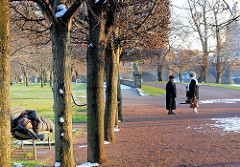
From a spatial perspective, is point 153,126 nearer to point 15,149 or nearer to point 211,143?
point 211,143

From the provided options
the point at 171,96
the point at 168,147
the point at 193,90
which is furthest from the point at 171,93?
the point at 168,147

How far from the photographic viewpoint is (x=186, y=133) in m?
7.95

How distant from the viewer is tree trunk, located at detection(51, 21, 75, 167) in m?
4.12

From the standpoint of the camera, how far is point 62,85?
4152mm

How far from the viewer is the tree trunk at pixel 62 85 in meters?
4.12

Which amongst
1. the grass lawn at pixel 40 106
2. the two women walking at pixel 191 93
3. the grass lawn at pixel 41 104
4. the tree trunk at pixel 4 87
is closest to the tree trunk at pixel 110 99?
the grass lawn at pixel 40 106

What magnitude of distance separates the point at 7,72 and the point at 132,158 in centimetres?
353

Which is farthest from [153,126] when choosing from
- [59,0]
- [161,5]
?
[59,0]

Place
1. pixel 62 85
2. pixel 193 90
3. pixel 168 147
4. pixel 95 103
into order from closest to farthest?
pixel 62 85 < pixel 95 103 < pixel 168 147 < pixel 193 90

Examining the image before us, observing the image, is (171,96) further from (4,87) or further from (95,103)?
(4,87)

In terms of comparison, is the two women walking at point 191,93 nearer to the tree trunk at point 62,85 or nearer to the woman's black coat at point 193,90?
the woman's black coat at point 193,90

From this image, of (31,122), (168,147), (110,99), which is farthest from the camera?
(110,99)

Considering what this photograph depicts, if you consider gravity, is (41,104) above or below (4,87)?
below

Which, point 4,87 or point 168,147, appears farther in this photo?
point 168,147
